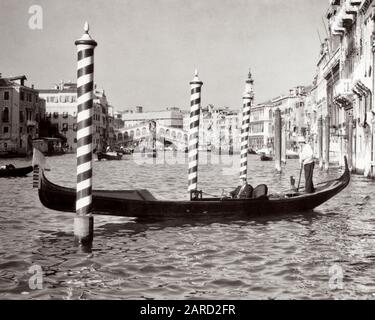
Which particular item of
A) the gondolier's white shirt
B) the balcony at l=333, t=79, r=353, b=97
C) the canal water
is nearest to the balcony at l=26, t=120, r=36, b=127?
→ the balcony at l=333, t=79, r=353, b=97

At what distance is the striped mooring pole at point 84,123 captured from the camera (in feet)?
18.4

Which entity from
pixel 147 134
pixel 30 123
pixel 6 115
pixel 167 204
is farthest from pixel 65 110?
pixel 167 204

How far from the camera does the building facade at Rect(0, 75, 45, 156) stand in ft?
114

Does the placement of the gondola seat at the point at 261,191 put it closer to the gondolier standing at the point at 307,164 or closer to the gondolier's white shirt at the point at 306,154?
the gondolier standing at the point at 307,164

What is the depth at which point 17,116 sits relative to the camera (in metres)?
39.5

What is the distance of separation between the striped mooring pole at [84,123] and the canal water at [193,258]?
36 cm

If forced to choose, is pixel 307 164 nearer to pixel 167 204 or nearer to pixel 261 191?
pixel 261 191

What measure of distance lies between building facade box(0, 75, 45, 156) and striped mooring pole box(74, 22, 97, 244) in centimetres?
2746

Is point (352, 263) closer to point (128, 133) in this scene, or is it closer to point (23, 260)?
point (23, 260)

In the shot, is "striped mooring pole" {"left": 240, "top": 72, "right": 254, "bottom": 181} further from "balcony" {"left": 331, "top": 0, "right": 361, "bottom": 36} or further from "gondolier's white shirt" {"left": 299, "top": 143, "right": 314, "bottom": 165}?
"balcony" {"left": 331, "top": 0, "right": 361, "bottom": 36}

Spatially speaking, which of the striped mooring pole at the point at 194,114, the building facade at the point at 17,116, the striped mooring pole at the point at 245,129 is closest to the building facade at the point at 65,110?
the building facade at the point at 17,116

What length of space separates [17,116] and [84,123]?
3539cm

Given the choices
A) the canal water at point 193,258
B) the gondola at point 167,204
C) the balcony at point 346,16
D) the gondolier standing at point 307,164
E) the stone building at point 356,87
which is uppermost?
the balcony at point 346,16

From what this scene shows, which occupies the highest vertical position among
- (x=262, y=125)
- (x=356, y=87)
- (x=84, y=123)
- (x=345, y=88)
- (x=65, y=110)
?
(x=65, y=110)
